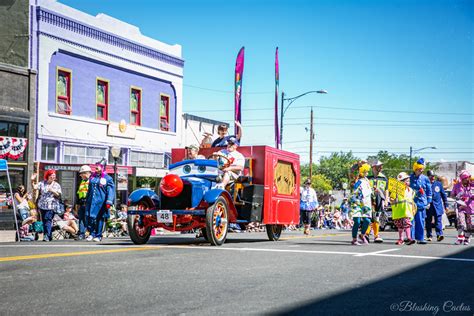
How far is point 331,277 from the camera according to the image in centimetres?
730

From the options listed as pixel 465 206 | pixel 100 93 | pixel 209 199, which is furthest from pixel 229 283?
pixel 100 93

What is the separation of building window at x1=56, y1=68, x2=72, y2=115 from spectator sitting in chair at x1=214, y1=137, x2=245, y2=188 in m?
14.2

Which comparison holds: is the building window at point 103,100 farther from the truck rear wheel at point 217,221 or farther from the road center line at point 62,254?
the road center line at point 62,254

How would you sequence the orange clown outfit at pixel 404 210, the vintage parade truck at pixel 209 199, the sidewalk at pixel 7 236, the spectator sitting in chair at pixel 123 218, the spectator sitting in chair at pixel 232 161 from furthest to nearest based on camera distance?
the spectator sitting in chair at pixel 123 218
the sidewalk at pixel 7 236
the orange clown outfit at pixel 404 210
the spectator sitting in chair at pixel 232 161
the vintage parade truck at pixel 209 199

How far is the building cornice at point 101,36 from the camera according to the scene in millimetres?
24781

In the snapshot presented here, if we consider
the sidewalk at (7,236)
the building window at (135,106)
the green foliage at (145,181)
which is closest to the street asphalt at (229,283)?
the sidewalk at (7,236)

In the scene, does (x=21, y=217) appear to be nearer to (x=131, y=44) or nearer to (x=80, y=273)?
(x=80, y=273)

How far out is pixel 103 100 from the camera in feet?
91.8

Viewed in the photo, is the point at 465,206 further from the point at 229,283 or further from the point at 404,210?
the point at 229,283

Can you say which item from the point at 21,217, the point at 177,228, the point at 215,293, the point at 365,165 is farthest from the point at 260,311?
the point at 21,217

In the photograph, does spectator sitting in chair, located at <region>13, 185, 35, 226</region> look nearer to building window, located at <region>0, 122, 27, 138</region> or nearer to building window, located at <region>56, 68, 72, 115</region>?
building window, located at <region>0, 122, 27, 138</region>

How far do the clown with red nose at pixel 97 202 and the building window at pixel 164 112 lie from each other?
16878 mm

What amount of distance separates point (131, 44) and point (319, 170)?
106m

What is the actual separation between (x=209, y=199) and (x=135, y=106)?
752 inches
